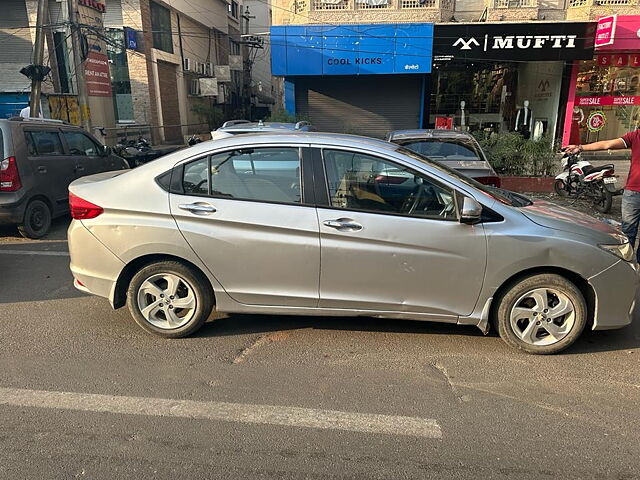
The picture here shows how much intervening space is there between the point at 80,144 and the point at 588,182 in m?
9.27

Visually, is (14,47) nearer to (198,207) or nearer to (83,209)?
Result: (83,209)

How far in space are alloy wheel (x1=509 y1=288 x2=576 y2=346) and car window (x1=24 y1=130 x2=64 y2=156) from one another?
686cm

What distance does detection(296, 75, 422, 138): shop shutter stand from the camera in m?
18.6

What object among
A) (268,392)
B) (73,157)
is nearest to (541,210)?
(268,392)

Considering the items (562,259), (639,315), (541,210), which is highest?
(541,210)

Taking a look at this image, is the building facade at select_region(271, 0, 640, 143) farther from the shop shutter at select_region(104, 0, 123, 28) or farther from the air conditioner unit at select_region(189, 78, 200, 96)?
the air conditioner unit at select_region(189, 78, 200, 96)

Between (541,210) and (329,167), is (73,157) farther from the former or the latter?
(541,210)

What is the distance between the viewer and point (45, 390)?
10.2ft

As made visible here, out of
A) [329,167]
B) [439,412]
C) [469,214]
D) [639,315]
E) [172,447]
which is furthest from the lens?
[639,315]

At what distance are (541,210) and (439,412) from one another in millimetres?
1893

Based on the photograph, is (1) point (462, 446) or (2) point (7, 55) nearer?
(1) point (462, 446)

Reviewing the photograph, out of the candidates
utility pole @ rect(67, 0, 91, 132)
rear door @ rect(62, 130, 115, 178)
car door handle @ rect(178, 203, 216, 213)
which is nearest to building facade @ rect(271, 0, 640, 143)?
utility pole @ rect(67, 0, 91, 132)

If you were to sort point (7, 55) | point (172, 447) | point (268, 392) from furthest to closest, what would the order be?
point (7, 55) → point (268, 392) → point (172, 447)

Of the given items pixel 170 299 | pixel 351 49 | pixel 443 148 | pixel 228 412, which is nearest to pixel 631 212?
pixel 443 148
